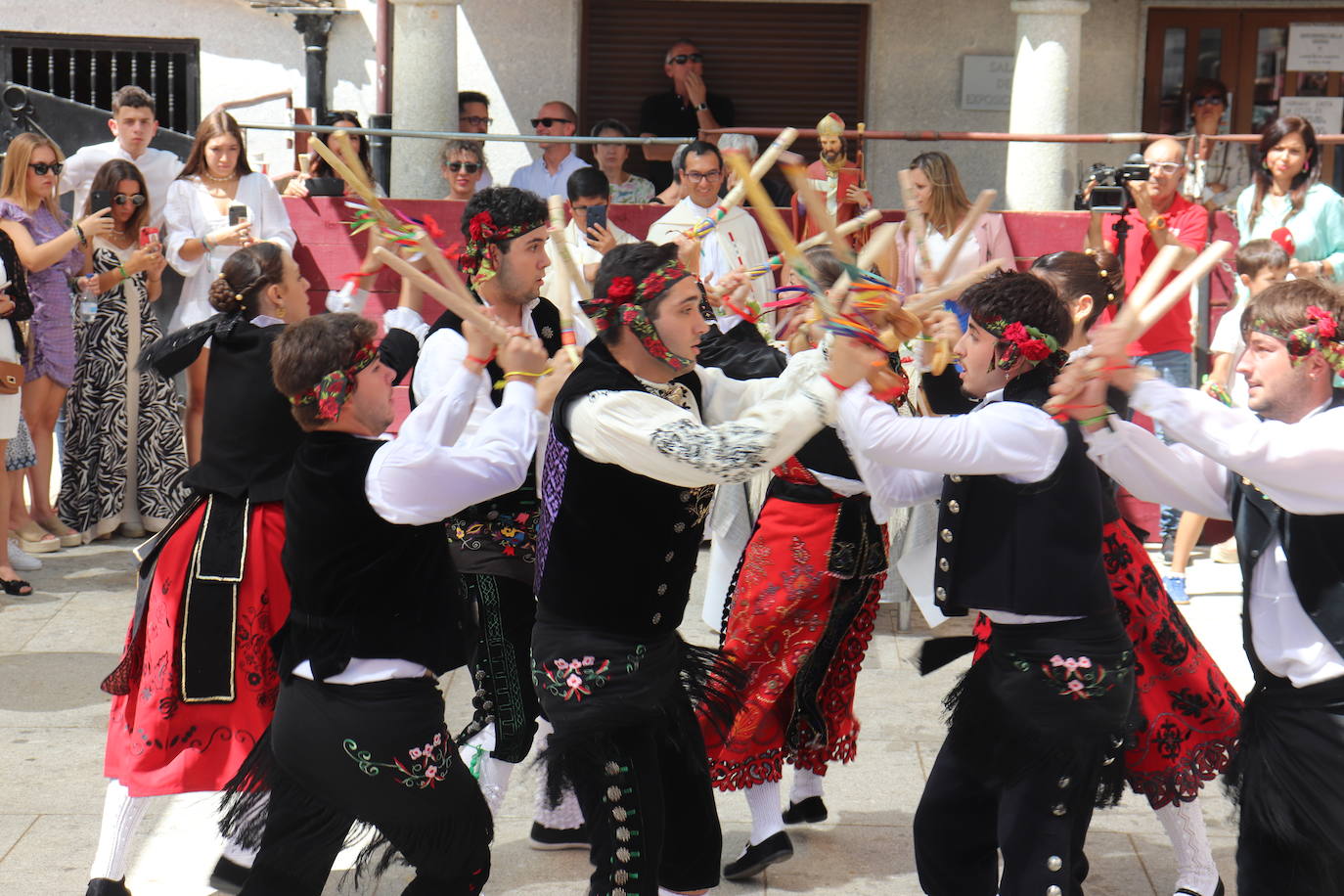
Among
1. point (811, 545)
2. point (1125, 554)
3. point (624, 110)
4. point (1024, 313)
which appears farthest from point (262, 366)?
point (624, 110)

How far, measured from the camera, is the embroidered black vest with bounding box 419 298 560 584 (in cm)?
387

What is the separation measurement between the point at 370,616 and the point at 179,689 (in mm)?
955

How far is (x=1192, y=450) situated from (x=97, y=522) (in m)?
5.55

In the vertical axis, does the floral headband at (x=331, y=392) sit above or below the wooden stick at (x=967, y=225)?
below

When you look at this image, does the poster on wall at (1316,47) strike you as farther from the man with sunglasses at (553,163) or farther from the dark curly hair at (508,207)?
the dark curly hair at (508,207)

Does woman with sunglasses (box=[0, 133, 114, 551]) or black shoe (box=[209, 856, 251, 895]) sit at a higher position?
woman with sunglasses (box=[0, 133, 114, 551])

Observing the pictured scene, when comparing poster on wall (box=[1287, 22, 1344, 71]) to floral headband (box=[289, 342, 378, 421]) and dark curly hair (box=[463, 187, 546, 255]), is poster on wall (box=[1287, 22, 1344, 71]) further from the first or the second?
floral headband (box=[289, 342, 378, 421])

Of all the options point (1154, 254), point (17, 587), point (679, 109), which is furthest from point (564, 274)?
point (679, 109)

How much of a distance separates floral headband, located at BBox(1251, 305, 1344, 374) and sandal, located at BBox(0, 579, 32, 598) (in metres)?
5.22

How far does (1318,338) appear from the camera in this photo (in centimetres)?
300

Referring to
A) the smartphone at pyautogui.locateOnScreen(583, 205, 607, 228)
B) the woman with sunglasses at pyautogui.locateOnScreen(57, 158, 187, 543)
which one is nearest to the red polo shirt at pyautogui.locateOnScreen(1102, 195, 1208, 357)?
the smartphone at pyautogui.locateOnScreen(583, 205, 607, 228)

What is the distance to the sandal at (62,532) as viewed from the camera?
284 inches

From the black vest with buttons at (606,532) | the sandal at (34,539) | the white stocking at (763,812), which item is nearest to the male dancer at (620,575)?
the black vest with buttons at (606,532)

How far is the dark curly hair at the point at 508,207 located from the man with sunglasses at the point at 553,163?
426 cm
